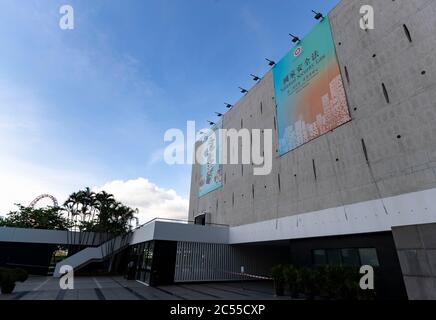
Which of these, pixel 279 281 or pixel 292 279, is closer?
pixel 292 279

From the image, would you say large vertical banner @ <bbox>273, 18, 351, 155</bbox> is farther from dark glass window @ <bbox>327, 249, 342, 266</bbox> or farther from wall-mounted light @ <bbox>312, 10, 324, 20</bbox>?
dark glass window @ <bbox>327, 249, 342, 266</bbox>

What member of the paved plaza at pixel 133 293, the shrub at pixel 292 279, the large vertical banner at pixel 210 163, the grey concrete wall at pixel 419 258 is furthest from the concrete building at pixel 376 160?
the large vertical banner at pixel 210 163

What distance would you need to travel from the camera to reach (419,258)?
907cm

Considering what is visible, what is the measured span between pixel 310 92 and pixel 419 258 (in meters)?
10.7

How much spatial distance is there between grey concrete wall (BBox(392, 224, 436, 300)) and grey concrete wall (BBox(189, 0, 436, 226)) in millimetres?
1944

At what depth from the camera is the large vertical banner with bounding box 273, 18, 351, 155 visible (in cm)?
1468

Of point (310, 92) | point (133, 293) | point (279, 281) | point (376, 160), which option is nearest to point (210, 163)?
point (310, 92)

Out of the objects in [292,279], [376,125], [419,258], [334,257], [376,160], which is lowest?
[292,279]

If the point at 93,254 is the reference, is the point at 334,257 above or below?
below

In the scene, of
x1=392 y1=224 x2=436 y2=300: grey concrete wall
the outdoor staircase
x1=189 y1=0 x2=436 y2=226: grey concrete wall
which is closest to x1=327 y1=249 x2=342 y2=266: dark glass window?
x1=189 y1=0 x2=436 y2=226: grey concrete wall

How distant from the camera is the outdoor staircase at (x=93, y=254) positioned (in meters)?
25.5

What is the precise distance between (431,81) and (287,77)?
31.5 feet

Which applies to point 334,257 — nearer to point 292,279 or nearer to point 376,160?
point 292,279

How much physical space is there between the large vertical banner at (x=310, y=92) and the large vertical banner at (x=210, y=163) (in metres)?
10.1
